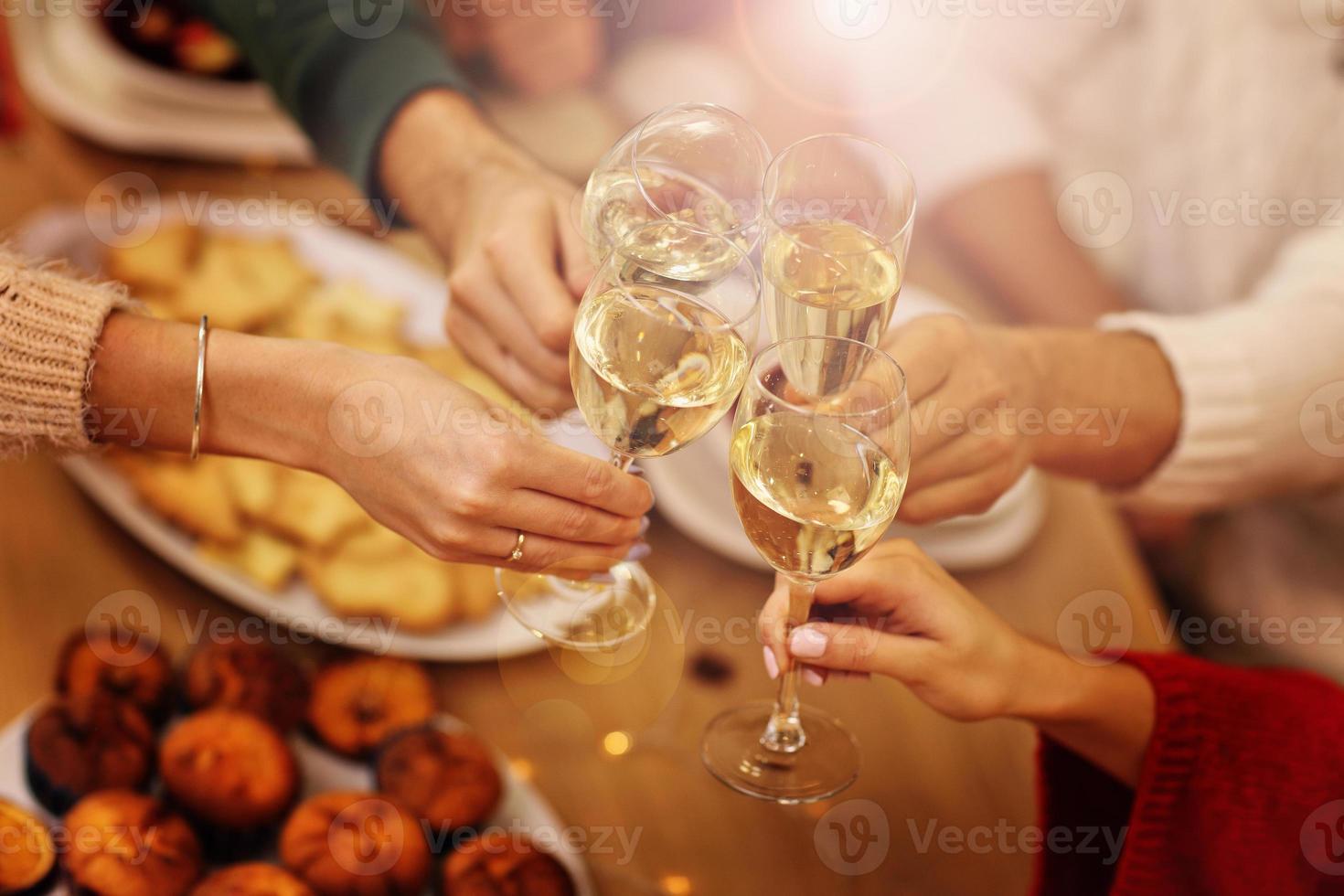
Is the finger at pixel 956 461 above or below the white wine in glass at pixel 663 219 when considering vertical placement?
below

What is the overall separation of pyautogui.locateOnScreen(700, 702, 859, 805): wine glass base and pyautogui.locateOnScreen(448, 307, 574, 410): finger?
0.97ft

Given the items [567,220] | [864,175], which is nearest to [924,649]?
[864,175]

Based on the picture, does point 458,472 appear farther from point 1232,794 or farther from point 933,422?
point 1232,794

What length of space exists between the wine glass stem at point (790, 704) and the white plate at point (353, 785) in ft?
0.61

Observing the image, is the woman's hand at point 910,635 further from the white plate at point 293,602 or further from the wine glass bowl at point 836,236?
the white plate at point 293,602

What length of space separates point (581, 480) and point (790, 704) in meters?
0.24

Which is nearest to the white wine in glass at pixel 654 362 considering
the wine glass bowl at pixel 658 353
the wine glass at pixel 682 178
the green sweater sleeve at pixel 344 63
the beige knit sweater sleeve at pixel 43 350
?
the wine glass bowl at pixel 658 353

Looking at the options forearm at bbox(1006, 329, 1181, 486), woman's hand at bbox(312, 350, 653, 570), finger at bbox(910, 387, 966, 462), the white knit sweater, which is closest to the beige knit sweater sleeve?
woman's hand at bbox(312, 350, 653, 570)

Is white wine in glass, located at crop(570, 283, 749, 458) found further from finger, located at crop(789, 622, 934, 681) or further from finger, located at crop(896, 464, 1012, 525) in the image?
finger, located at crop(896, 464, 1012, 525)

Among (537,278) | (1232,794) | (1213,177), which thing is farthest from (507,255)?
(1213,177)

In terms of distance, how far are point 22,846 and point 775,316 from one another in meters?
0.64

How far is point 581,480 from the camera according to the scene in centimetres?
67

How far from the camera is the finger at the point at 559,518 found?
67cm

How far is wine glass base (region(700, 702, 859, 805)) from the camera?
745 mm
